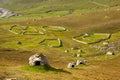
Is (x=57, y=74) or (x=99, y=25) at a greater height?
(x=99, y=25)

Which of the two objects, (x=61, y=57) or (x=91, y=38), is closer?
(x=61, y=57)

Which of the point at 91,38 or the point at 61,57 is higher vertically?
the point at 91,38

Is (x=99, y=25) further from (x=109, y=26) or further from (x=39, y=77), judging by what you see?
(x=39, y=77)

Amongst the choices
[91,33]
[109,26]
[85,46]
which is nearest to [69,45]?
[85,46]

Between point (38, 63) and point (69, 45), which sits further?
point (69, 45)

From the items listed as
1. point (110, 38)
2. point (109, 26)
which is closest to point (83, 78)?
point (110, 38)

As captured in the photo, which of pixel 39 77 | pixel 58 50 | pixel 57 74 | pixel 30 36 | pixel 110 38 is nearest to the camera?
pixel 39 77

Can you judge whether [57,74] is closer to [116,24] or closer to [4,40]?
[4,40]

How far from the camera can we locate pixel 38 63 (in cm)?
4419

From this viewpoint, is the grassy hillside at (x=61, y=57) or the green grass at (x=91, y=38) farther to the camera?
the green grass at (x=91, y=38)

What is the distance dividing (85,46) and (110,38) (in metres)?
20.5

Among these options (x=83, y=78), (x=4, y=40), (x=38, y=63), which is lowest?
(x=83, y=78)

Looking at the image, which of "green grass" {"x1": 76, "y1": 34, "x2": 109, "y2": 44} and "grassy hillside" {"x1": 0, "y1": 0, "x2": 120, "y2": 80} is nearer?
"grassy hillside" {"x1": 0, "y1": 0, "x2": 120, "y2": 80}

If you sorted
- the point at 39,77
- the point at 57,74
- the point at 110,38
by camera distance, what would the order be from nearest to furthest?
1. the point at 39,77
2. the point at 57,74
3. the point at 110,38
